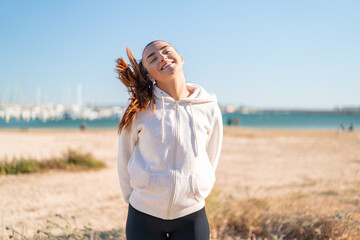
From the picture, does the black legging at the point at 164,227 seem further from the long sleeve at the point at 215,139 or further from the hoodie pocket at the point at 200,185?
the long sleeve at the point at 215,139

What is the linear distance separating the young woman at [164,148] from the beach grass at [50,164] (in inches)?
262

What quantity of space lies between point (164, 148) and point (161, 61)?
1.62 ft

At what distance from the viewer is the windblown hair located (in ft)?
5.97

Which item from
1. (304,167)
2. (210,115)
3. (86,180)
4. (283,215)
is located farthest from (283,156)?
(210,115)

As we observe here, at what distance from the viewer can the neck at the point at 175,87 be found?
6.13 ft

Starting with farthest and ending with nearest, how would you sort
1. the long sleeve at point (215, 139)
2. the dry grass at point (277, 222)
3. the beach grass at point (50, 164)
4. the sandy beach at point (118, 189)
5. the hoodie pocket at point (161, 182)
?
the beach grass at point (50, 164), the sandy beach at point (118, 189), the dry grass at point (277, 222), the long sleeve at point (215, 139), the hoodie pocket at point (161, 182)

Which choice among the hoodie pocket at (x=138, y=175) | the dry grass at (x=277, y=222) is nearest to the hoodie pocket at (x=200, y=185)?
the hoodie pocket at (x=138, y=175)

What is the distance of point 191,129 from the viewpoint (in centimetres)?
182

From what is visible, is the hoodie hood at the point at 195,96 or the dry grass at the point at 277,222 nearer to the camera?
the hoodie hood at the point at 195,96

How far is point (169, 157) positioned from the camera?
1.76 m

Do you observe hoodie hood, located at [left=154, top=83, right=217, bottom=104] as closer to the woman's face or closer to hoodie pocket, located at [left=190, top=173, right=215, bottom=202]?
the woman's face

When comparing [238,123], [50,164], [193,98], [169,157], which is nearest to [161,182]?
[169,157]

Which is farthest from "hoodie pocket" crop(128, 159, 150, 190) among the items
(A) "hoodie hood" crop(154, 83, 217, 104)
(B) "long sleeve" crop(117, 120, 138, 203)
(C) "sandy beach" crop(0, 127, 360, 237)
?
(C) "sandy beach" crop(0, 127, 360, 237)

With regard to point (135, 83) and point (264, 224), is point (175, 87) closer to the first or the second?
point (135, 83)
